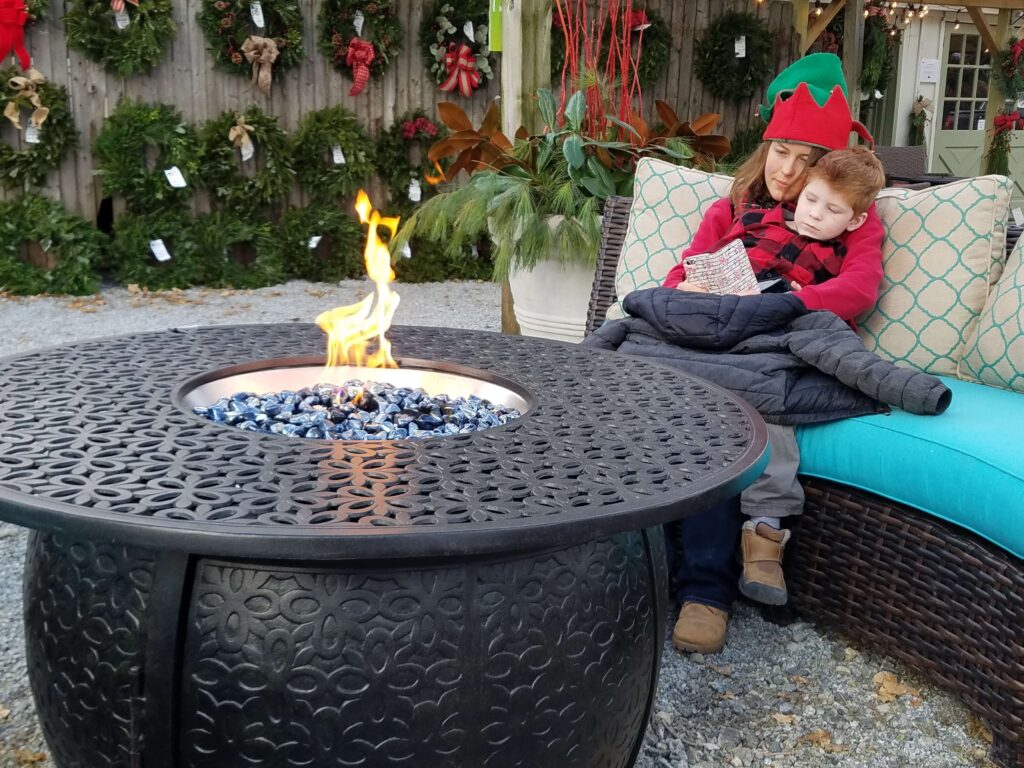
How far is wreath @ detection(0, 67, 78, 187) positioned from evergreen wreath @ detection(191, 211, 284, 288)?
2.94 ft

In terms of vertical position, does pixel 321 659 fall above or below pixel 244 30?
below

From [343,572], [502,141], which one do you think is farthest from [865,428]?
[502,141]

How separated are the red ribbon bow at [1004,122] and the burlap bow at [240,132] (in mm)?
6939

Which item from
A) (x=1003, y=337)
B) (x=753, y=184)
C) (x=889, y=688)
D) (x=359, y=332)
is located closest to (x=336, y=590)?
(x=359, y=332)

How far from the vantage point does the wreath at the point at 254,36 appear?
5.68 metres

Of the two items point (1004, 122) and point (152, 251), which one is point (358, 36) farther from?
point (1004, 122)

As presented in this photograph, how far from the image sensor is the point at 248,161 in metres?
6.01

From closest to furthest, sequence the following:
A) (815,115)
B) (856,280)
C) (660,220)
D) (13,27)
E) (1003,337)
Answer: (1003,337) → (856,280) → (815,115) → (660,220) → (13,27)

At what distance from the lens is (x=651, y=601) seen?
1.34m

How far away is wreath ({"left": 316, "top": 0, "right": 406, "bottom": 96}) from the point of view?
235 inches

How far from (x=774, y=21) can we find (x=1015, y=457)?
264 inches

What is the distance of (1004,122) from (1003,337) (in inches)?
306

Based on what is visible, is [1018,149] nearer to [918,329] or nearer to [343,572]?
[918,329]

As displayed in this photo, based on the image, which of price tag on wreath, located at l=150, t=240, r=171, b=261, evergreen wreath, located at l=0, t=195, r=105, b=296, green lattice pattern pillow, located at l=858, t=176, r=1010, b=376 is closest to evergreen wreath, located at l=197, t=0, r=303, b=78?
price tag on wreath, located at l=150, t=240, r=171, b=261
